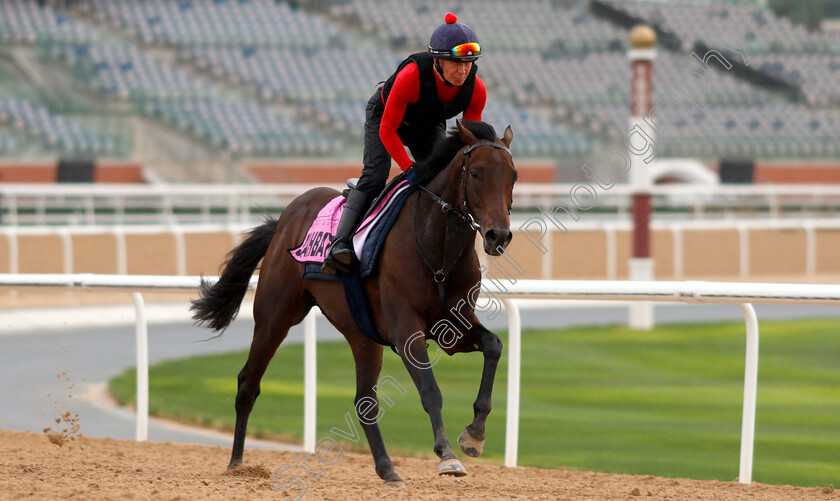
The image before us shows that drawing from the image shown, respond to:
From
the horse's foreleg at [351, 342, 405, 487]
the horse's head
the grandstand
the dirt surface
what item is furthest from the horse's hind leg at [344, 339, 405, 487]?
the grandstand

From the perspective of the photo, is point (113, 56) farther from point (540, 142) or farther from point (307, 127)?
point (540, 142)

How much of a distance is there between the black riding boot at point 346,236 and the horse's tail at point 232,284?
0.91 metres

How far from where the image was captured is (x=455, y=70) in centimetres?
409

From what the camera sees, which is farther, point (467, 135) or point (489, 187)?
point (467, 135)

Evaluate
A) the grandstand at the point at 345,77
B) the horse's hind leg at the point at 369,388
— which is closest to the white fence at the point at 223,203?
the grandstand at the point at 345,77

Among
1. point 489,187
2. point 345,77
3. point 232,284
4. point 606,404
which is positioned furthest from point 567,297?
point 345,77

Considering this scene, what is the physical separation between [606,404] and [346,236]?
10.7 feet

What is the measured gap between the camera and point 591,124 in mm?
24625

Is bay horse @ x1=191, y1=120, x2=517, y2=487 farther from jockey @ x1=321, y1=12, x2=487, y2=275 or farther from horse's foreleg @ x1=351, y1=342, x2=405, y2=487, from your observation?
jockey @ x1=321, y1=12, x2=487, y2=275

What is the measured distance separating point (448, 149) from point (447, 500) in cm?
126

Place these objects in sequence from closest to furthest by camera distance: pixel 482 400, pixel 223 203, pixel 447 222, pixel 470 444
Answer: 1. pixel 470 444
2. pixel 482 400
3. pixel 447 222
4. pixel 223 203

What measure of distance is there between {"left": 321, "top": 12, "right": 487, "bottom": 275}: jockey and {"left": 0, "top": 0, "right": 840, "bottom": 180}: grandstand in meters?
15.0

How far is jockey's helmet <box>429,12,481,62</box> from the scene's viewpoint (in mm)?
4016

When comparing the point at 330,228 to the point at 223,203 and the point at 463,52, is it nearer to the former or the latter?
the point at 463,52
